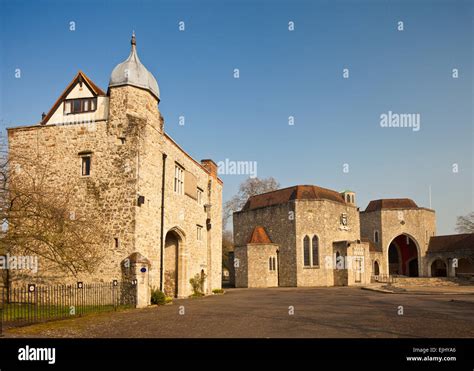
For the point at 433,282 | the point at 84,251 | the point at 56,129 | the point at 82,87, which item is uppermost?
the point at 82,87

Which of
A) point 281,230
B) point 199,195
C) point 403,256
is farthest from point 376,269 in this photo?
point 199,195

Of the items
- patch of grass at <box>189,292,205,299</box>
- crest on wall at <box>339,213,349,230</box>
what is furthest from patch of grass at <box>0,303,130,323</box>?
crest on wall at <box>339,213,349,230</box>

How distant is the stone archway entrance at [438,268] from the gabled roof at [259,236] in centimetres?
2563

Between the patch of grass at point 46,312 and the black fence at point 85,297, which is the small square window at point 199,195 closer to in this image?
the black fence at point 85,297

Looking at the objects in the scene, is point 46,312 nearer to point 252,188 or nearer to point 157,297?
point 157,297

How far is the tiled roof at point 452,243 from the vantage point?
50781 mm

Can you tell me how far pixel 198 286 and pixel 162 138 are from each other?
10.4 meters

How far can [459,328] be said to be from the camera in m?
11.6

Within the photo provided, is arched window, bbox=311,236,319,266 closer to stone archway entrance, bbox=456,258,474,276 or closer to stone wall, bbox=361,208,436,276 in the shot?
stone wall, bbox=361,208,436,276

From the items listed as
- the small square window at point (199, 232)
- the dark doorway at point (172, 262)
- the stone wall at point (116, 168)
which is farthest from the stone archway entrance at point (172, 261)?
the small square window at point (199, 232)

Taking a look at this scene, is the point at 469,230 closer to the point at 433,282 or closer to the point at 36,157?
the point at 433,282

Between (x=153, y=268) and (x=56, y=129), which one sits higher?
(x=56, y=129)

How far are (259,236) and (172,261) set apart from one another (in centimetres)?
2043
